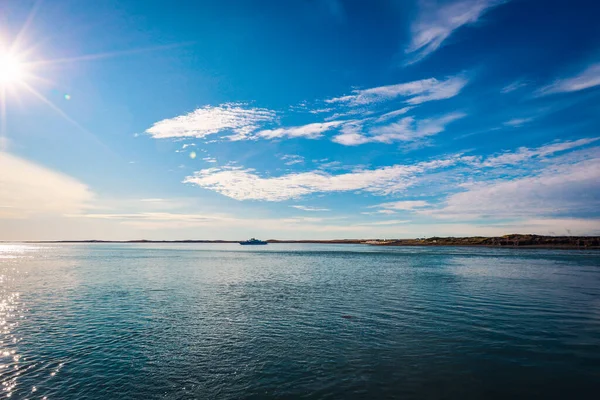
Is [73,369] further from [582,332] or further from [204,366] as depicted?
[582,332]

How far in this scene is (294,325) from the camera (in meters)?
26.1

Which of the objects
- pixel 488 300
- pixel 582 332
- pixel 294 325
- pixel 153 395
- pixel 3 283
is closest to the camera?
pixel 153 395

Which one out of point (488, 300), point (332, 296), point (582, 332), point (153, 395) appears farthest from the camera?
point (332, 296)

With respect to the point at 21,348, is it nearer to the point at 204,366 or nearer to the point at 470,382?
the point at 204,366

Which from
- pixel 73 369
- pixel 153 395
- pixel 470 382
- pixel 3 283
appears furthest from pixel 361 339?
pixel 3 283

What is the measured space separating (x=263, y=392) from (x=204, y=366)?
473cm

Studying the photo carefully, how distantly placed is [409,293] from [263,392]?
2990 centimetres

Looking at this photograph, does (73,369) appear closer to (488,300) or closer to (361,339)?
(361,339)

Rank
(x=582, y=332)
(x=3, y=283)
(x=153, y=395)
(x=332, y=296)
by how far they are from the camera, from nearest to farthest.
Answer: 1. (x=153, y=395)
2. (x=582, y=332)
3. (x=332, y=296)
4. (x=3, y=283)

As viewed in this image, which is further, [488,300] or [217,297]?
[217,297]

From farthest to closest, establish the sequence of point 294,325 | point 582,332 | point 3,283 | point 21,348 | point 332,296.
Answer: point 3,283 < point 332,296 < point 294,325 < point 582,332 < point 21,348

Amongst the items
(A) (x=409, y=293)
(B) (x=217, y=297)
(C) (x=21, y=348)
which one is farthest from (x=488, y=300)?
(C) (x=21, y=348)

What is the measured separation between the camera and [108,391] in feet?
50.3

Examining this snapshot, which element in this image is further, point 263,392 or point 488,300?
point 488,300
